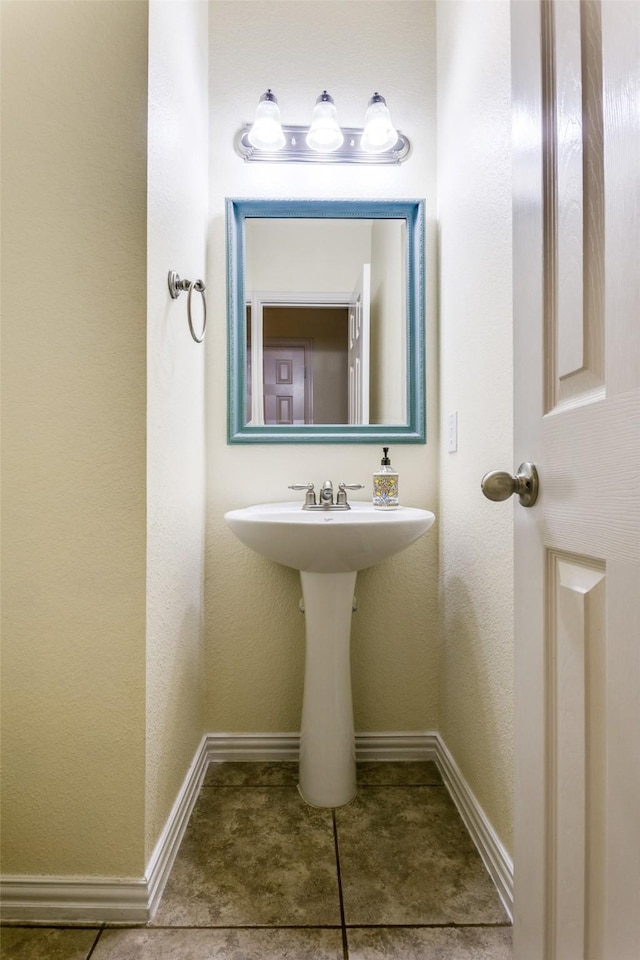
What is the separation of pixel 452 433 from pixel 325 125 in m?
1.03

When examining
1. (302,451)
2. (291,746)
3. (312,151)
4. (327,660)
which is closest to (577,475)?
(327,660)

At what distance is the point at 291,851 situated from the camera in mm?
1199

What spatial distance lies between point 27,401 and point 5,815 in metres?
0.81

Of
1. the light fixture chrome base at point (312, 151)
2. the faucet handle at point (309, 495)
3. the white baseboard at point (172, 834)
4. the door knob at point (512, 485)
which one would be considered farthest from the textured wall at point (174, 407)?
the door knob at point (512, 485)

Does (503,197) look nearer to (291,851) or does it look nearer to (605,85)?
(605,85)

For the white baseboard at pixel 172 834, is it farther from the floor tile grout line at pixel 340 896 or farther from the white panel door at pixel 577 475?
the white panel door at pixel 577 475

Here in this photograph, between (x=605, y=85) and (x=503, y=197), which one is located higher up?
(x=503, y=197)

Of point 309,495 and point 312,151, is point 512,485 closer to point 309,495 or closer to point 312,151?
point 309,495

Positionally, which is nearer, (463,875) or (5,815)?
(5,815)

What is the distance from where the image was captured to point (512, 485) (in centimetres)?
66

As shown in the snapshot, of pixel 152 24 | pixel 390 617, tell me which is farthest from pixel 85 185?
pixel 390 617

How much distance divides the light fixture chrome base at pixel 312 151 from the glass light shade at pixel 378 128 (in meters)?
0.03

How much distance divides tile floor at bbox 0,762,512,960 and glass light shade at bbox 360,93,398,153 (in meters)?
1.95

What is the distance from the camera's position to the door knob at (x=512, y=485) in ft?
2.12
